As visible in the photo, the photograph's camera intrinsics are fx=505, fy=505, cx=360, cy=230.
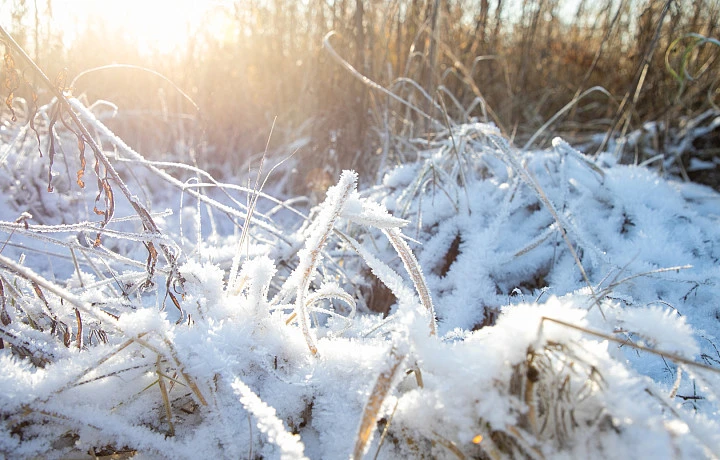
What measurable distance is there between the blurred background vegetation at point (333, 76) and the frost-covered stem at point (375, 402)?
1.96m

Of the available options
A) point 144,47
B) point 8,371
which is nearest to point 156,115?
point 144,47

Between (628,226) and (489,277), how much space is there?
0.44 m

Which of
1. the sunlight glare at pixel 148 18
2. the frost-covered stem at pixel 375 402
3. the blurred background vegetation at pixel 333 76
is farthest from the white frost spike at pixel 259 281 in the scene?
the sunlight glare at pixel 148 18

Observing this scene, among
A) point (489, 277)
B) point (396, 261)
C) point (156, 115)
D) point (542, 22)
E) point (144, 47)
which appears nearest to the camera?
point (489, 277)

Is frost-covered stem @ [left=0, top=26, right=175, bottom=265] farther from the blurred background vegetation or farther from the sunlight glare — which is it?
the sunlight glare

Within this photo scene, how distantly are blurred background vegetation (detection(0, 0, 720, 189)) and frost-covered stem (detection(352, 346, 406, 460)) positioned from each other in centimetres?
196

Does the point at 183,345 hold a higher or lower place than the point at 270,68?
lower

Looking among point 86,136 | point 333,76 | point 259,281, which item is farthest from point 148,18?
point 259,281

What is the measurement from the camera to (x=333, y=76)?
2.73 m

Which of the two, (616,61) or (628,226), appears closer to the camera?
(628,226)

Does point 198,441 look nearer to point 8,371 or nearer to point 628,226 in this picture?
point 8,371

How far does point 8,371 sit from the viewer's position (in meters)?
0.67

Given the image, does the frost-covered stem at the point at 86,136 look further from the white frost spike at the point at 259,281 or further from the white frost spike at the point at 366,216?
the white frost spike at the point at 366,216

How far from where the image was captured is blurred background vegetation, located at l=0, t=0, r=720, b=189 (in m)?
2.66
